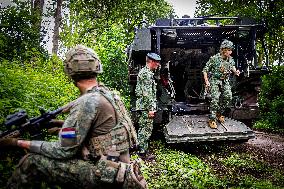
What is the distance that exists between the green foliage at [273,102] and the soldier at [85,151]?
11.2 metres

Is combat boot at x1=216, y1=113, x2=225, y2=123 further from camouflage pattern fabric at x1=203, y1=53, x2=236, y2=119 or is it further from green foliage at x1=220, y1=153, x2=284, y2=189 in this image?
green foliage at x1=220, y1=153, x2=284, y2=189

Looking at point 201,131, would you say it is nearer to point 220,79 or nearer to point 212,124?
point 212,124

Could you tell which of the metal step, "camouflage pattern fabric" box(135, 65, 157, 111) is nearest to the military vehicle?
the metal step

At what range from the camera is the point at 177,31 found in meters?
9.66

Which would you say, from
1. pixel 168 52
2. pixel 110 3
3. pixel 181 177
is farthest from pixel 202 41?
pixel 110 3

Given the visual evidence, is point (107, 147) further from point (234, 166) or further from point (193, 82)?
point (193, 82)

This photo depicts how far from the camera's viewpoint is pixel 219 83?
852cm

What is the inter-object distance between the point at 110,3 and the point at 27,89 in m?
20.2

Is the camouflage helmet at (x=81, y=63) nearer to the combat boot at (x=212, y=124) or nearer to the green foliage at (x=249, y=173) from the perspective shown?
the green foliage at (x=249, y=173)

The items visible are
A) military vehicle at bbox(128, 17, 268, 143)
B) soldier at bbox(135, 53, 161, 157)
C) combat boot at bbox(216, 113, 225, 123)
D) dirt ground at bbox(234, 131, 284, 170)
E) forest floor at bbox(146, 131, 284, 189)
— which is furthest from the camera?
combat boot at bbox(216, 113, 225, 123)

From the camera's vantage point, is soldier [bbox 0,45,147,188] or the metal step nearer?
soldier [bbox 0,45,147,188]

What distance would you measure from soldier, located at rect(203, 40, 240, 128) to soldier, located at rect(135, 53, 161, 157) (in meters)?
1.48

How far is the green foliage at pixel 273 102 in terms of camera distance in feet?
45.5

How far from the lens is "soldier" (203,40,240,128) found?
27.7 feet
